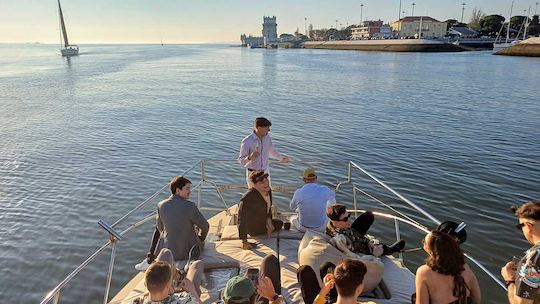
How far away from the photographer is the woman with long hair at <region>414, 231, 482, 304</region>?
12.3 feet

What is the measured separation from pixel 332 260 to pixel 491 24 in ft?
633

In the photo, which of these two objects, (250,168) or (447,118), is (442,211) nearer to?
(250,168)

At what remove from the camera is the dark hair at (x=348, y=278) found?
140 inches

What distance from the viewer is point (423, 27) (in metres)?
188

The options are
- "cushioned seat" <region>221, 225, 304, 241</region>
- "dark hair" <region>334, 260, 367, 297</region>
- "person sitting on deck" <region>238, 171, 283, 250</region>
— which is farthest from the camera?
"cushioned seat" <region>221, 225, 304, 241</region>

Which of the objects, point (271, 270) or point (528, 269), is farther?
point (271, 270)

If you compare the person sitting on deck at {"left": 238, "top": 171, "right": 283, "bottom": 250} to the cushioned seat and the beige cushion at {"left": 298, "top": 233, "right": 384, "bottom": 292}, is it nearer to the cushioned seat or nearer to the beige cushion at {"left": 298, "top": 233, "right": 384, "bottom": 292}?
the cushioned seat

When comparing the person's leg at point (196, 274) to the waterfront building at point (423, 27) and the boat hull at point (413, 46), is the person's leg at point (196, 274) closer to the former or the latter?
the boat hull at point (413, 46)

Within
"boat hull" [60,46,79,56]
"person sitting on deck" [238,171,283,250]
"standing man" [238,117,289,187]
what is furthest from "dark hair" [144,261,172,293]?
"boat hull" [60,46,79,56]

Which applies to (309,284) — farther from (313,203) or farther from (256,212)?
(256,212)

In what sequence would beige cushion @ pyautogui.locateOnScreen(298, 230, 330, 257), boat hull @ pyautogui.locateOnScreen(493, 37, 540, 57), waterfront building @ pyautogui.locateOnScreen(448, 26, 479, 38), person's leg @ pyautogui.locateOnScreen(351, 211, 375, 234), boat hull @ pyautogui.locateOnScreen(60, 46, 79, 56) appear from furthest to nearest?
1. waterfront building @ pyautogui.locateOnScreen(448, 26, 479, 38)
2. boat hull @ pyautogui.locateOnScreen(60, 46, 79, 56)
3. boat hull @ pyautogui.locateOnScreen(493, 37, 540, 57)
4. person's leg @ pyautogui.locateOnScreen(351, 211, 375, 234)
5. beige cushion @ pyautogui.locateOnScreen(298, 230, 330, 257)

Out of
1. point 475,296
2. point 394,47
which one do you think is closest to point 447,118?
point 475,296

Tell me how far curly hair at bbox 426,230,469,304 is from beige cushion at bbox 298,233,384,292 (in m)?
1.26

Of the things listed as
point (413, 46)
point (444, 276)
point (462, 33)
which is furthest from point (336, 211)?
point (462, 33)
